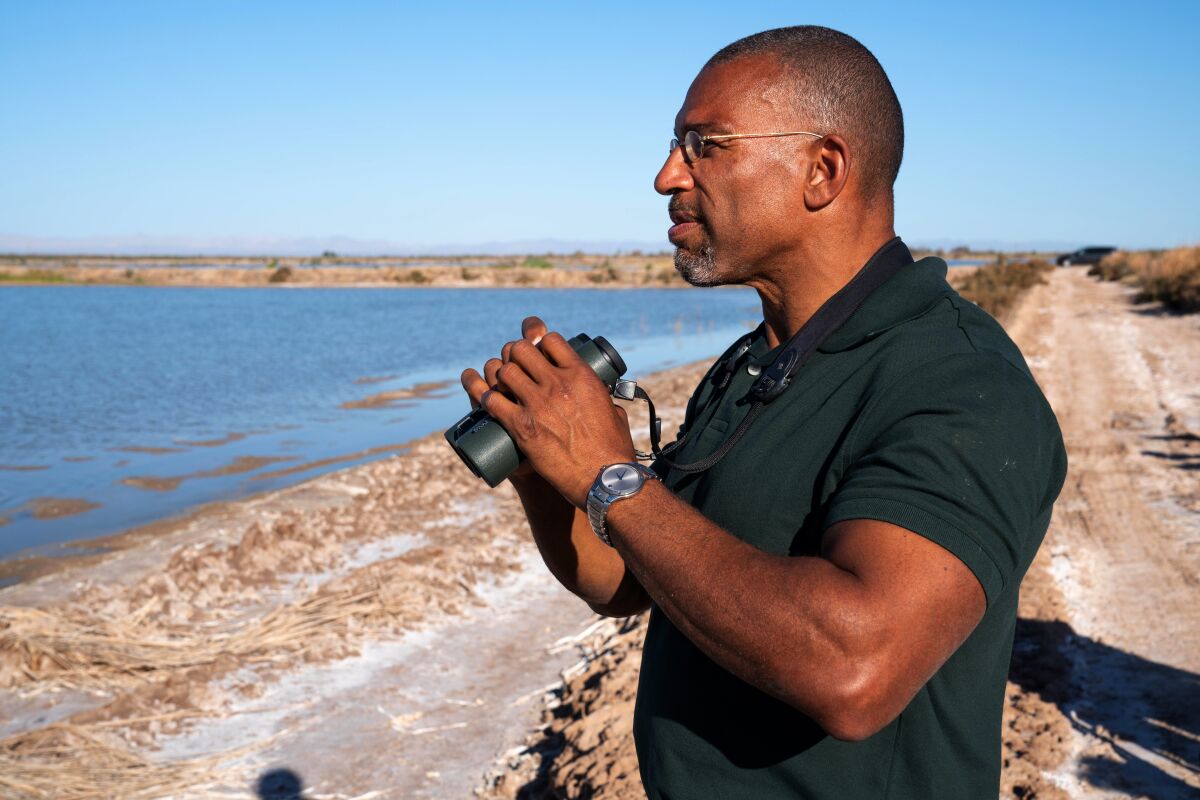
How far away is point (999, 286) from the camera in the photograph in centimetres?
3100

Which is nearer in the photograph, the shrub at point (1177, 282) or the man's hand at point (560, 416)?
the man's hand at point (560, 416)

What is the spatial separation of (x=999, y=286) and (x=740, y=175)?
31.7m

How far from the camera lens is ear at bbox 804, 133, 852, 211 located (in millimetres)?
1591

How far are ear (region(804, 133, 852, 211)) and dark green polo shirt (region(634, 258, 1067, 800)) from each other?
0.18 m

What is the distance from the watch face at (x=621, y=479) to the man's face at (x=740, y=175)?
0.47 metres

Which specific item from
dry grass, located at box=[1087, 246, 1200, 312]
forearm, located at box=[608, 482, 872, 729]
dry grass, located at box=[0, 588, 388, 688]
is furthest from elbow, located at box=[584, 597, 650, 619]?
dry grass, located at box=[1087, 246, 1200, 312]

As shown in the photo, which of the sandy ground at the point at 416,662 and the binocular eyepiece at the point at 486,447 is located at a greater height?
the binocular eyepiece at the point at 486,447

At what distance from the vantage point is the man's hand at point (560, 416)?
4.61 feet

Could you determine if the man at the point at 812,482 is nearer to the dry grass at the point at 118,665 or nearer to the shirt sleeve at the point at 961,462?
the shirt sleeve at the point at 961,462

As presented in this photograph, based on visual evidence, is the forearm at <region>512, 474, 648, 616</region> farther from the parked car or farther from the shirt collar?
the parked car

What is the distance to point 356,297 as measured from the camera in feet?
169

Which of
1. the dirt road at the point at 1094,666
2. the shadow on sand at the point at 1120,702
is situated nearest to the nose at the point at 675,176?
the dirt road at the point at 1094,666

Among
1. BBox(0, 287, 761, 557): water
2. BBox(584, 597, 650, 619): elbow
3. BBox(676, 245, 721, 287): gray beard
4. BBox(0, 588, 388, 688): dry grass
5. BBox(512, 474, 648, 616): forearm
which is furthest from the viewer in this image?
BBox(0, 287, 761, 557): water

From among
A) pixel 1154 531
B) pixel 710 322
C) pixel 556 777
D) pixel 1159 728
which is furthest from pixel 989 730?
pixel 710 322
